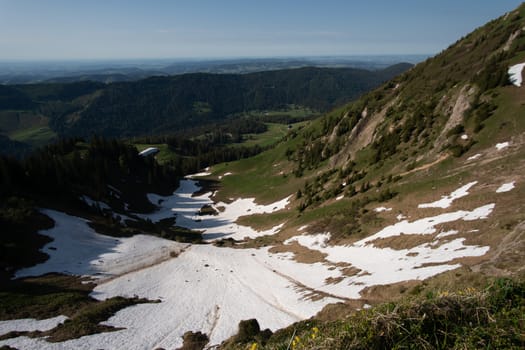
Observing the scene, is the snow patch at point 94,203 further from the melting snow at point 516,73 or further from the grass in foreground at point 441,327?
the melting snow at point 516,73

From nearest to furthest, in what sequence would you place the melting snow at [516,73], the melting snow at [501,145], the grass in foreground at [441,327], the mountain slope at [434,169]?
the grass in foreground at [441,327]
the mountain slope at [434,169]
the melting snow at [501,145]
the melting snow at [516,73]

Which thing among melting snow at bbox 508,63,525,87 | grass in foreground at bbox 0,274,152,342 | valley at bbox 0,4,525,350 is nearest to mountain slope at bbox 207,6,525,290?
valley at bbox 0,4,525,350

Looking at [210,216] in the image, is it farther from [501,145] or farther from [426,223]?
[501,145]

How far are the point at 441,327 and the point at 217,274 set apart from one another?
3558cm

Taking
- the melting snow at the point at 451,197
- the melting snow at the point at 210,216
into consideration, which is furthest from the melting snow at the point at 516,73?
the melting snow at the point at 210,216

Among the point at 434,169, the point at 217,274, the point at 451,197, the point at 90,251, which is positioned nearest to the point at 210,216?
the point at 90,251

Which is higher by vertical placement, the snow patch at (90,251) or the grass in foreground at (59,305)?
the grass in foreground at (59,305)

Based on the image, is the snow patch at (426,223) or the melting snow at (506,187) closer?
the snow patch at (426,223)

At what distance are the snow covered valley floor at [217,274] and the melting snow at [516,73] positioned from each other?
2716 centimetres

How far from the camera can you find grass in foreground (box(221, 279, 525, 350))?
5125 millimetres

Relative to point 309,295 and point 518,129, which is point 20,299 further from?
point 518,129

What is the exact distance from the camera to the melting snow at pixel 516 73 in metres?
42.3

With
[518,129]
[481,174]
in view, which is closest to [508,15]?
[518,129]

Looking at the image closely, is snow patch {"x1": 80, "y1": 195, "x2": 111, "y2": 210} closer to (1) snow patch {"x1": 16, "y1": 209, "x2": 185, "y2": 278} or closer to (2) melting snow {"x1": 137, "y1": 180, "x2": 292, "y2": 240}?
(2) melting snow {"x1": 137, "y1": 180, "x2": 292, "y2": 240}
